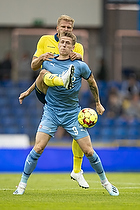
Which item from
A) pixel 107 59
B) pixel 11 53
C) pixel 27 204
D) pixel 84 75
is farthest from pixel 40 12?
pixel 27 204

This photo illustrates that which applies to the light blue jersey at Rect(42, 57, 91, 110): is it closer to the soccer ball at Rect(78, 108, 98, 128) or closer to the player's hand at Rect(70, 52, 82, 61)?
the player's hand at Rect(70, 52, 82, 61)

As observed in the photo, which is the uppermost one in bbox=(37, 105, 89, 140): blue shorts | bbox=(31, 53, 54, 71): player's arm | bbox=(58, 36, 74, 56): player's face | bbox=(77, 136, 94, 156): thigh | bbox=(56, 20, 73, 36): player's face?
bbox=(56, 20, 73, 36): player's face

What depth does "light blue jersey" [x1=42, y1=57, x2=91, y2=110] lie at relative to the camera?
6617 millimetres

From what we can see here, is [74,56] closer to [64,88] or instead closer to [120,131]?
[64,88]

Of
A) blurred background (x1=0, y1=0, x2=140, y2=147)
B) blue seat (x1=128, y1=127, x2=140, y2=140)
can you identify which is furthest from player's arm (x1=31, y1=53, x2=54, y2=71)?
blurred background (x1=0, y1=0, x2=140, y2=147)

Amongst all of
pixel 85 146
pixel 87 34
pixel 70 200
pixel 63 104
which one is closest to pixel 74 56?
pixel 63 104

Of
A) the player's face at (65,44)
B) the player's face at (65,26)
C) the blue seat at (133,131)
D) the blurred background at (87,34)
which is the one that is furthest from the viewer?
the blurred background at (87,34)

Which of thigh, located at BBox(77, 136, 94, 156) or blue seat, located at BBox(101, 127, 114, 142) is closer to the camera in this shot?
thigh, located at BBox(77, 136, 94, 156)

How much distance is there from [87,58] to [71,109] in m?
12.8

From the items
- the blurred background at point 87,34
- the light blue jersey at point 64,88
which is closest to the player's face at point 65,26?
the light blue jersey at point 64,88

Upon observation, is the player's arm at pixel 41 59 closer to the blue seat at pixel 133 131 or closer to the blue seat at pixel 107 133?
the blue seat at pixel 107 133

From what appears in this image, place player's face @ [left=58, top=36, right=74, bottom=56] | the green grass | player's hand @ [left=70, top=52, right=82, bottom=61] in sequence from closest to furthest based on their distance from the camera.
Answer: the green grass → player's face @ [left=58, top=36, right=74, bottom=56] → player's hand @ [left=70, top=52, right=82, bottom=61]

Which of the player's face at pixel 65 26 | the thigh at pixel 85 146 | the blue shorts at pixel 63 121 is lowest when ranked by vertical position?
the thigh at pixel 85 146

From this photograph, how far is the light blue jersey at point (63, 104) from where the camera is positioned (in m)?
6.62
